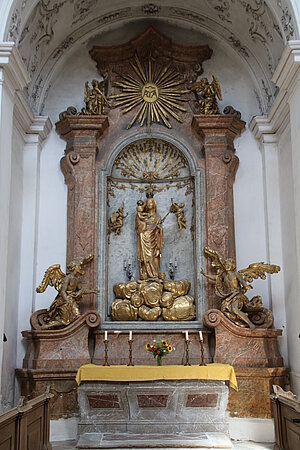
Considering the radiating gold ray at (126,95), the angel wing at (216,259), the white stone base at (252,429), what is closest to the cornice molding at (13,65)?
the radiating gold ray at (126,95)

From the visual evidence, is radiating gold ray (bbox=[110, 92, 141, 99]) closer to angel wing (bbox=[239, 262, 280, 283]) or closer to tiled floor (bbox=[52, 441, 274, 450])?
angel wing (bbox=[239, 262, 280, 283])

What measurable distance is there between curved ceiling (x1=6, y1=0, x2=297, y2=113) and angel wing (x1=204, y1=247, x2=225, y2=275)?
283 cm

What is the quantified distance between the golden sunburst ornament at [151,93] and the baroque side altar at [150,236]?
20 millimetres

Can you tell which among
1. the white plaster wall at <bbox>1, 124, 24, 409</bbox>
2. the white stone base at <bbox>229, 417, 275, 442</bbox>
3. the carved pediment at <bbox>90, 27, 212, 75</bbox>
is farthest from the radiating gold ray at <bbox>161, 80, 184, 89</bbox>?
the white stone base at <bbox>229, 417, 275, 442</bbox>

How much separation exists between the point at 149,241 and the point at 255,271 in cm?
190

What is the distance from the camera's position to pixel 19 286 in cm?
966

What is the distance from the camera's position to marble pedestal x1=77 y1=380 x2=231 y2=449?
7.66 meters

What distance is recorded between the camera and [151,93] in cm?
1057

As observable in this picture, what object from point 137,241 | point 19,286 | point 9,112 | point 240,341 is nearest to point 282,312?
point 240,341

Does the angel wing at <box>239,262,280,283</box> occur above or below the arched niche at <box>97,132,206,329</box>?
below

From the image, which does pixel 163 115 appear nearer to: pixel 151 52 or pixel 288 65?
pixel 151 52

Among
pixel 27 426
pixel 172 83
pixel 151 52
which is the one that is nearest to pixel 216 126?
pixel 172 83

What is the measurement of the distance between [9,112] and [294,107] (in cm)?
398

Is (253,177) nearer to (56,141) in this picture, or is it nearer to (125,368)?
(56,141)
